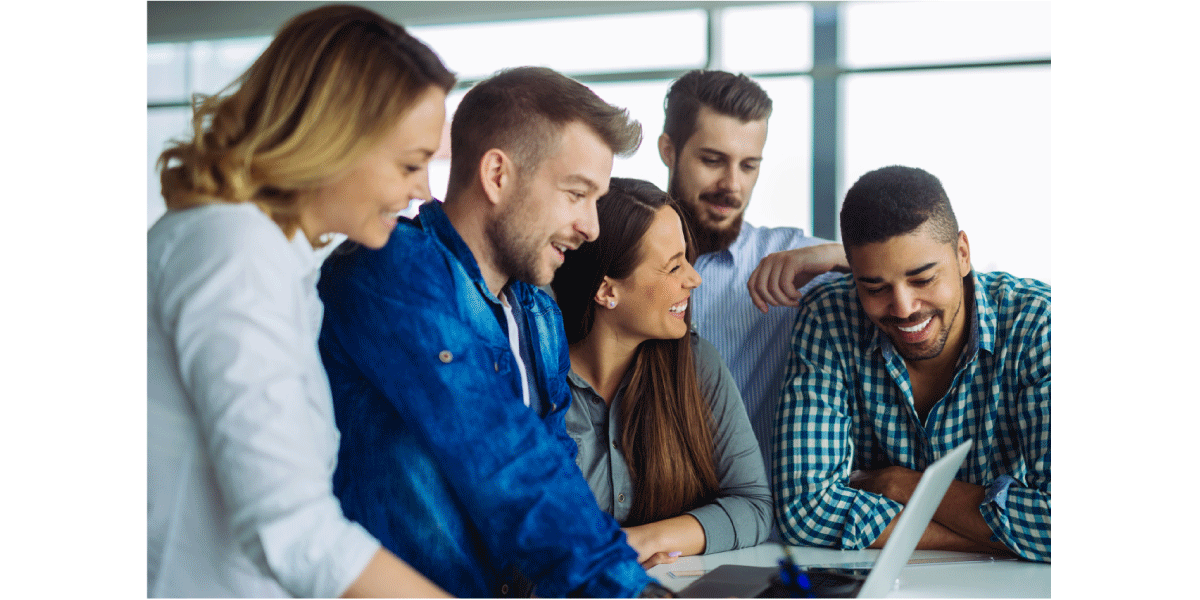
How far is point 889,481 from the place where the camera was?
173 centimetres

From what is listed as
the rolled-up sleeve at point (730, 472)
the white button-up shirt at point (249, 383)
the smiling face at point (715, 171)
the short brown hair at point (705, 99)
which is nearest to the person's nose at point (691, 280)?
the rolled-up sleeve at point (730, 472)

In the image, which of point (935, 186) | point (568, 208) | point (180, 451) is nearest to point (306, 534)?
point (180, 451)

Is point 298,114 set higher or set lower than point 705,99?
lower

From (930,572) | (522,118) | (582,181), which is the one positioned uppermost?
(522,118)

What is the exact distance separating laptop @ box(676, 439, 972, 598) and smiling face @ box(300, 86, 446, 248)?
0.72m

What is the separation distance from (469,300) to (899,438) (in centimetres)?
101

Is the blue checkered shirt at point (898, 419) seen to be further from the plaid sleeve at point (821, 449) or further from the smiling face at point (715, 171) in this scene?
the smiling face at point (715, 171)

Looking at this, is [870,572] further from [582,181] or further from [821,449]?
[582,181]

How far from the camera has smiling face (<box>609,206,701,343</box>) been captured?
1.77m

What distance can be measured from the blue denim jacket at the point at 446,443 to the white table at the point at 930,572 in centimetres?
29

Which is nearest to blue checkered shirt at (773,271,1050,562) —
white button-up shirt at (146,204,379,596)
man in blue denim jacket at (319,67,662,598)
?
man in blue denim jacket at (319,67,662,598)

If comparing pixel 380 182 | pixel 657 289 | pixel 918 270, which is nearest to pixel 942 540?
pixel 918 270

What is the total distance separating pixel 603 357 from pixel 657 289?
0.61ft

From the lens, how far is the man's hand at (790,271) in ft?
6.52
